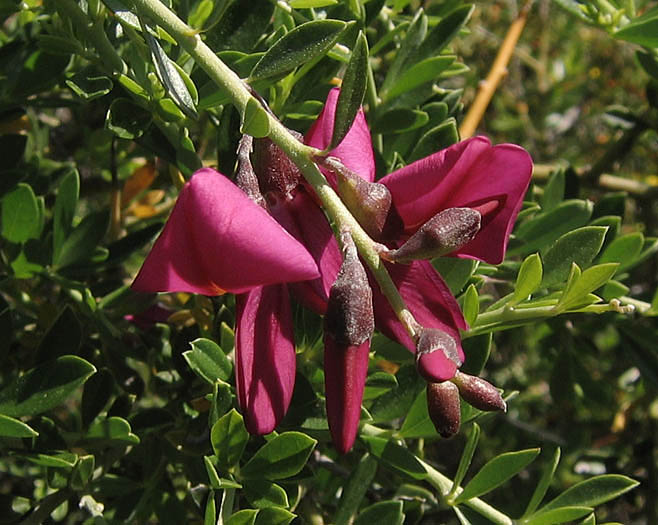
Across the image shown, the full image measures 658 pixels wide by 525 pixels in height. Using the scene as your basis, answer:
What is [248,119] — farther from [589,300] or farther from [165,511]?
[165,511]

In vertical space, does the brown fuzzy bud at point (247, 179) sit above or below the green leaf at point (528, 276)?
above

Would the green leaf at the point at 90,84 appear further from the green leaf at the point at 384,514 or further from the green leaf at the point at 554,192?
the green leaf at the point at 554,192

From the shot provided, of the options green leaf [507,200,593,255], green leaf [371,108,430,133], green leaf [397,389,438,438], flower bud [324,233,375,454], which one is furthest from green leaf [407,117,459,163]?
flower bud [324,233,375,454]

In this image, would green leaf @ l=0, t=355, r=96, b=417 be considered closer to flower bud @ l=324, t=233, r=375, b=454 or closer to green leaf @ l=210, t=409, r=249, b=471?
green leaf @ l=210, t=409, r=249, b=471

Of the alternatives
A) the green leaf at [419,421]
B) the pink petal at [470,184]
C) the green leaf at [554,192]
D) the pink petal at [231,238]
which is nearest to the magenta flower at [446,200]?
the pink petal at [470,184]

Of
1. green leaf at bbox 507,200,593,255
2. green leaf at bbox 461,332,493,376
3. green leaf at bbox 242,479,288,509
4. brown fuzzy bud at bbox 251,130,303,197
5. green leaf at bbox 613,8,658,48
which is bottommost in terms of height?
green leaf at bbox 242,479,288,509

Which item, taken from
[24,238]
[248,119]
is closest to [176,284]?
[248,119]
